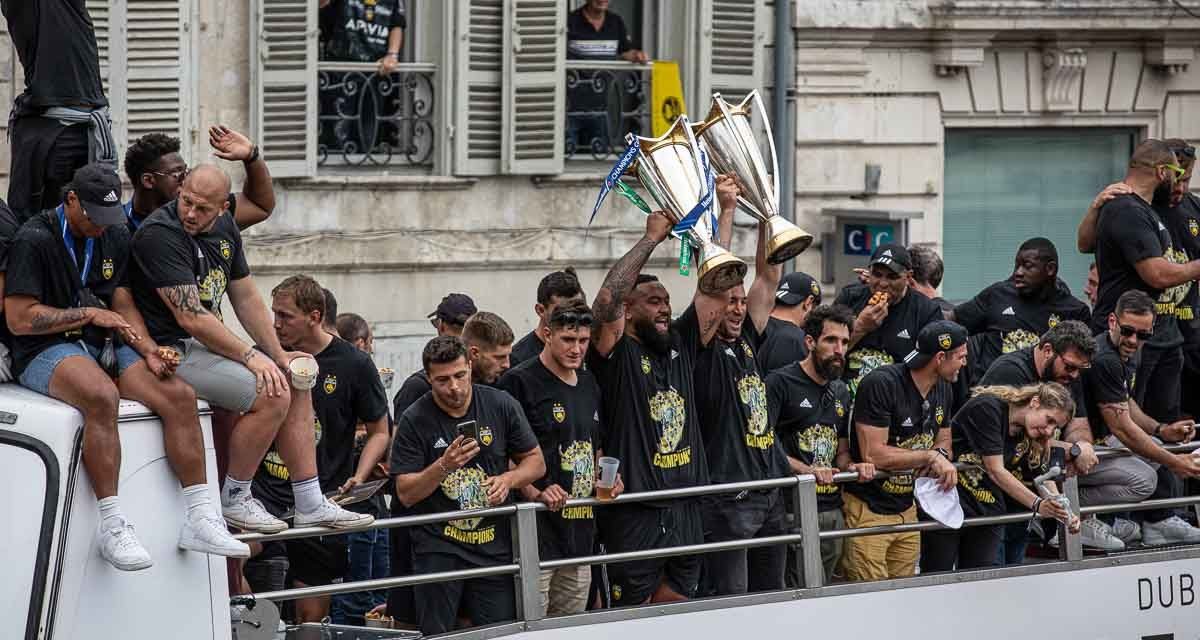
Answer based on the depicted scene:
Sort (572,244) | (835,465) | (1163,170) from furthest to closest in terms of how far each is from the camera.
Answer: (572,244), (1163,170), (835,465)

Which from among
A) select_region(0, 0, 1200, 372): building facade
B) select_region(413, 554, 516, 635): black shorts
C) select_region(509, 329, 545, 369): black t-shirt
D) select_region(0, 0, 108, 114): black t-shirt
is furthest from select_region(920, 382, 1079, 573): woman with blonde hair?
select_region(0, 0, 1200, 372): building facade

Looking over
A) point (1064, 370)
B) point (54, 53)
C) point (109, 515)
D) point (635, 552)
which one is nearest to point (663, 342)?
point (635, 552)

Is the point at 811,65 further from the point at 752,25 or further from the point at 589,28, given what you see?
the point at 589,28

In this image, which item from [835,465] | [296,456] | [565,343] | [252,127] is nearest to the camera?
[296,456]

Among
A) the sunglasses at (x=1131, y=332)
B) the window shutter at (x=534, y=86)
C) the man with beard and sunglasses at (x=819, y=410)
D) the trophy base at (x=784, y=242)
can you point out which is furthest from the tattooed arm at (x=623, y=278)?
the window shutter at (x=534, y=86)

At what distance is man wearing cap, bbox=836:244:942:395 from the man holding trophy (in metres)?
1.84

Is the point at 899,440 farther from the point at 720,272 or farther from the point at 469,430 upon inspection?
the point at 469,430

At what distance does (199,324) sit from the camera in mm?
7062

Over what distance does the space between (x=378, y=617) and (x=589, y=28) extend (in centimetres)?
927

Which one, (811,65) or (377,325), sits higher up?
(811,65)

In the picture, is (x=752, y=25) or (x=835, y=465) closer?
(x=835, y=465)

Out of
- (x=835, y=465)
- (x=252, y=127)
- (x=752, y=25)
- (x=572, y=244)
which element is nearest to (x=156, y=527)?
(x=835, y=465)

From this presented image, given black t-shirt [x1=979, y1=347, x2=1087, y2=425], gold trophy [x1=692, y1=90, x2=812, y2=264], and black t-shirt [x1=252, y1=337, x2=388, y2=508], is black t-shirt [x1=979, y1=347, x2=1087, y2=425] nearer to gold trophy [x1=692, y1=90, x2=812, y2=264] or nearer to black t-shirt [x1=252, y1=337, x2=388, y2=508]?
gold trophy [x1=692, y1=90, x2=812, y2=264]

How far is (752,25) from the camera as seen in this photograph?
57.6 ft
